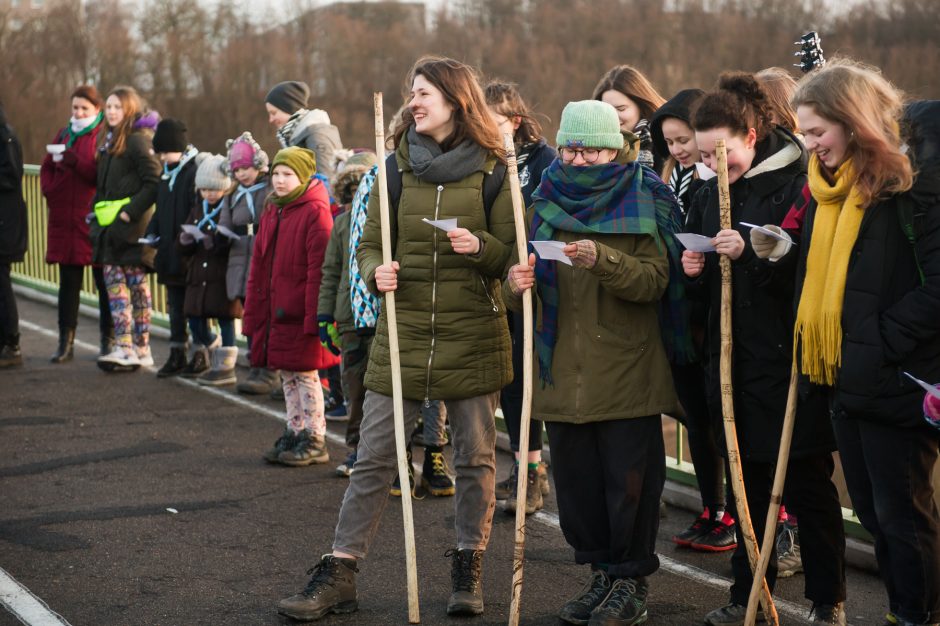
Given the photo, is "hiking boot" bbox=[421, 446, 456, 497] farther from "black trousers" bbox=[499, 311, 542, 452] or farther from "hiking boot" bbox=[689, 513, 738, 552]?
"hiking boot" bbox=[689, 513, 738, 552]

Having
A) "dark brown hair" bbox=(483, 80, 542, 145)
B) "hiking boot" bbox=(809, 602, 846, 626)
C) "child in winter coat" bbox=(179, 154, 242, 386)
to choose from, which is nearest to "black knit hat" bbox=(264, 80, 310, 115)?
"child in winter coat" bbox=(179, 154, 242, 386)

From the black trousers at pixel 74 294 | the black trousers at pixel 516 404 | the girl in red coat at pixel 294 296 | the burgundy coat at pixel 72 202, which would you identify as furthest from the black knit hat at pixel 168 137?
the black trousers at pixel 516 404

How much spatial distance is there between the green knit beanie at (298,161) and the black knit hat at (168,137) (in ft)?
8.73

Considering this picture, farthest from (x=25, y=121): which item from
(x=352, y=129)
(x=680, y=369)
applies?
(x=680, y=369)

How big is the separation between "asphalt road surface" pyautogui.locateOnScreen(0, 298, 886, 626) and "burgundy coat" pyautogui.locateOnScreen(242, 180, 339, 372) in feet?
2.13

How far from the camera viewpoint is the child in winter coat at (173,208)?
9664mm

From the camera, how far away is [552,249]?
14.5 ft

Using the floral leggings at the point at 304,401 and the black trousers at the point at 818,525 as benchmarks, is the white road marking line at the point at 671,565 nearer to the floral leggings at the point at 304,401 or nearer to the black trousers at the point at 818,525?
the black trousers at the point at 818,525

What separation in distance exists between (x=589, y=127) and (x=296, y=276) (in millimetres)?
2980

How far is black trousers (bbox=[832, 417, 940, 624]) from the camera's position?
13.6 ft

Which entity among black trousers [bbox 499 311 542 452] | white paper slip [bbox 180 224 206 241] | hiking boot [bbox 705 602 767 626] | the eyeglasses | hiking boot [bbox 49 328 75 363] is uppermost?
the eyeglasses

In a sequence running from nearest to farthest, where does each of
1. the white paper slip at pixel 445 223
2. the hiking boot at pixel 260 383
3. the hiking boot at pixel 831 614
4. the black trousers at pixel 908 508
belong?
the black trousers at pixel 908 508
the white paper slip at pixel 445 223
the hiking boot at pixel 831 614
the hiking boot at pixel 260 383

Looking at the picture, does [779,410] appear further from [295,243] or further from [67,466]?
[67,466]

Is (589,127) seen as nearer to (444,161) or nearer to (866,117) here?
(444,161)
